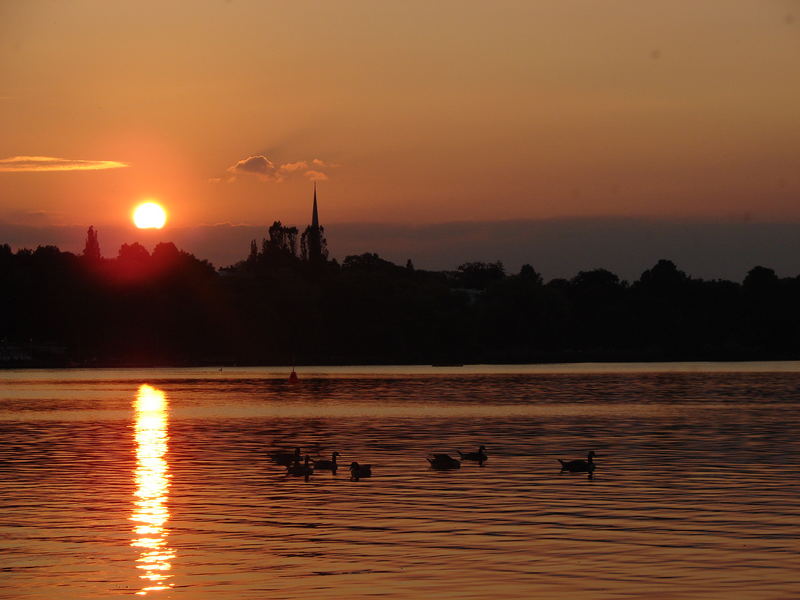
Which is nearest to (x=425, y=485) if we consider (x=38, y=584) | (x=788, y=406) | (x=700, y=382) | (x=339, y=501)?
(x=339, y=501)

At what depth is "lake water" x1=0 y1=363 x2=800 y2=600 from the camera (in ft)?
88.0

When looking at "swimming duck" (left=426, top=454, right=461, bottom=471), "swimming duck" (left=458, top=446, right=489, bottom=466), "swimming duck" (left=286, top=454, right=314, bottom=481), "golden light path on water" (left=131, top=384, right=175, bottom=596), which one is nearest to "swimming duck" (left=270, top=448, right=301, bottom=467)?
"swimming duck" (left=286, top=454, right=314, bottom=481)

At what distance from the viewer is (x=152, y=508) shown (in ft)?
125

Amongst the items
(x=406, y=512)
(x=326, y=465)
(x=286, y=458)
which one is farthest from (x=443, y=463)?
(x=406, y=512)

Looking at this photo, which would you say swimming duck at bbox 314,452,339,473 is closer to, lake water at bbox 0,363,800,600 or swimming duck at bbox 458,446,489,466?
lake water at bbox 0,363,800,600

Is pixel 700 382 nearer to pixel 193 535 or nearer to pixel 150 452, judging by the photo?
pixel 150 452

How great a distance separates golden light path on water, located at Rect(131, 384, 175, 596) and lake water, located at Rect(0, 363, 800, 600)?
0.11 m

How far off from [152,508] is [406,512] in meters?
7.09

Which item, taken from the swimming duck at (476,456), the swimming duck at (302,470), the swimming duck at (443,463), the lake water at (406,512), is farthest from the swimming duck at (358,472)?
the swimming duck at (476,456)

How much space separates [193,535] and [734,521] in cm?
1319

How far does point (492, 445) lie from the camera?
60469 mm

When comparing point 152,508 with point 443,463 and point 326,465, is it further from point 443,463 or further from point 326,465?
point 443,463

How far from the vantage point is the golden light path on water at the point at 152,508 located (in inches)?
1102

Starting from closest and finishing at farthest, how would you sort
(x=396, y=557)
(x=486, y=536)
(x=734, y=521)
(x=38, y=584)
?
(x=38, y=584) < (x=396, y=557) < (x=486, y=536) < (x=734, y=521)
